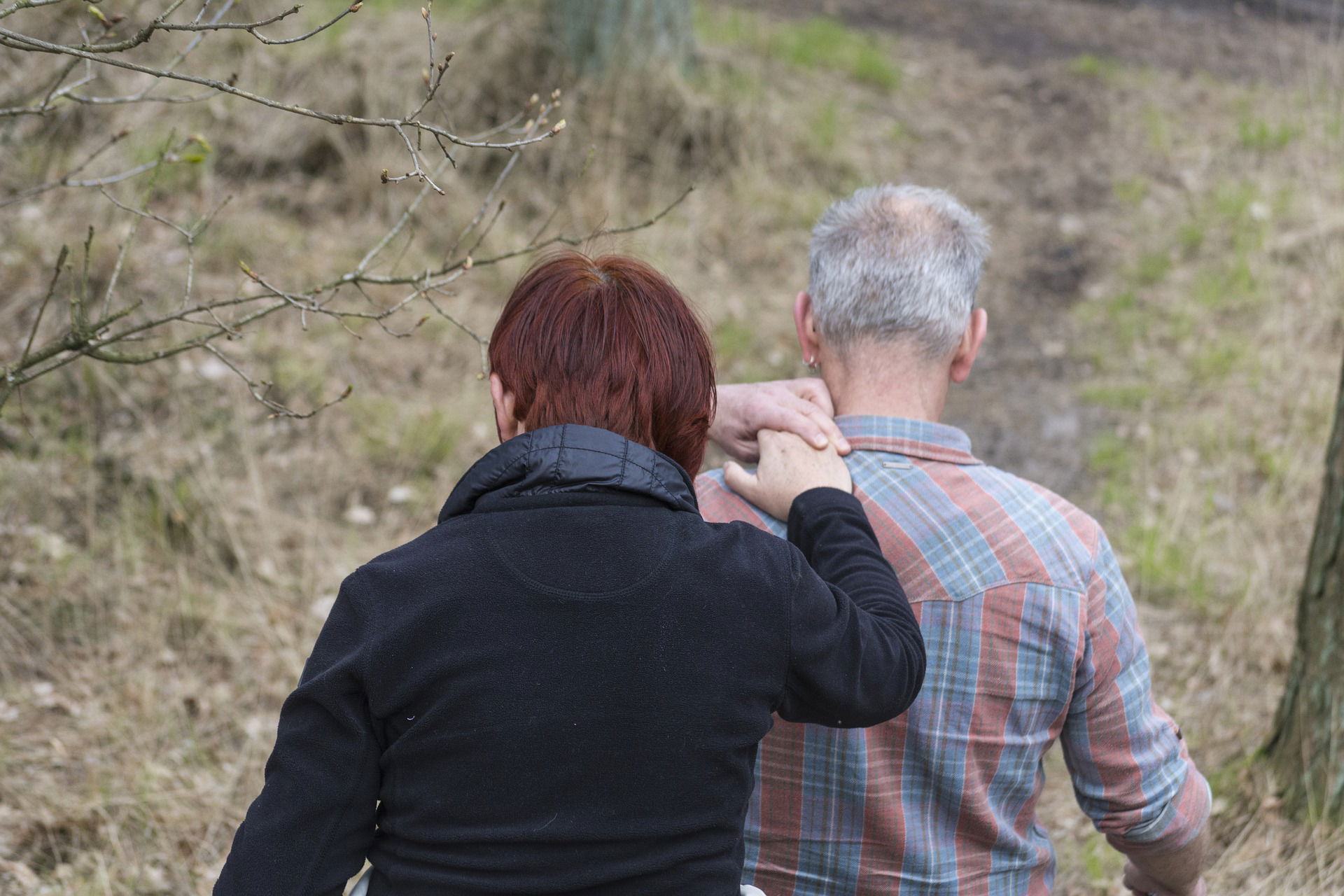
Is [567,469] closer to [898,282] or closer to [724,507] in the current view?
[724,507]

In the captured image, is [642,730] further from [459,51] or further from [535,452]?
[459,51]

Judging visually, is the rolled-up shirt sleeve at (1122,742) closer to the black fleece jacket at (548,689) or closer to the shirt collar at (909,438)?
the shirt collar at (909,438)

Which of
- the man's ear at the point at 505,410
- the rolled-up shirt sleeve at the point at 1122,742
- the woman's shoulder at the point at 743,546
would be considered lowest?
the rolled-up shirt sleeve at the point at 1122,742

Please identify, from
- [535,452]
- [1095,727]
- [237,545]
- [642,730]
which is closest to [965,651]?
[1095,727]

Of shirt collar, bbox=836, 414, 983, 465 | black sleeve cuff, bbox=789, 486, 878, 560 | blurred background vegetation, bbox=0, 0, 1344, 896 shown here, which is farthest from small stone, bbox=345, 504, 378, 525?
black sleeve cuff, bbox=789, 486, 878, 560

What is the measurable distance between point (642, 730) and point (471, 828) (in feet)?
0.81

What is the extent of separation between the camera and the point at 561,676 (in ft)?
4.70

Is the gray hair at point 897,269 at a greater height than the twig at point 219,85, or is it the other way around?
the twig at point 219,85

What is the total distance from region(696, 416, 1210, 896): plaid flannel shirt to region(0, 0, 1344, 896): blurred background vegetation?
70cm

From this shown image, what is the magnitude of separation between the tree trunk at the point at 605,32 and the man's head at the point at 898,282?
4866 millimetres

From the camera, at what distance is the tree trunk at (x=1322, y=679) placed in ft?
9.45

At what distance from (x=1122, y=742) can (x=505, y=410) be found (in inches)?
49.3

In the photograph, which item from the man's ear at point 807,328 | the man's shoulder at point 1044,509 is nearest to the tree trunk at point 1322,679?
the man's shoulder at point 1044,509

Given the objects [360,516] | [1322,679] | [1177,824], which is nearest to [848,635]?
[1177,824]
